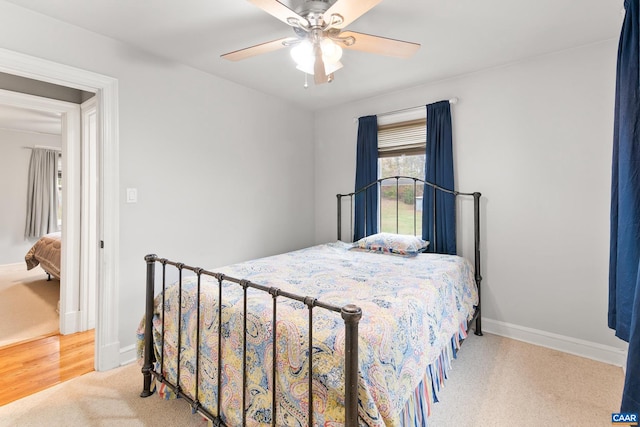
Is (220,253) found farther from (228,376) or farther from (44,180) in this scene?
(44,180)

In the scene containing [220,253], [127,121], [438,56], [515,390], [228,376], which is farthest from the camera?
[220,253]

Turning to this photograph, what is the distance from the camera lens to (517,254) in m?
2.72

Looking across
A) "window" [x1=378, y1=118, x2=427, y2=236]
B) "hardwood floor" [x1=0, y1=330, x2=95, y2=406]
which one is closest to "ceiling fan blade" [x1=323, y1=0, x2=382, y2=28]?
"window" [x1=378, y1=118, x2=427, y2=236]

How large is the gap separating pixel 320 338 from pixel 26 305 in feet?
14.0

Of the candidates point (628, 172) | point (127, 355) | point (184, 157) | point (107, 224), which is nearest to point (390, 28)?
point (628, 172)

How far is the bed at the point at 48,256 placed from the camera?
4064 millimetres

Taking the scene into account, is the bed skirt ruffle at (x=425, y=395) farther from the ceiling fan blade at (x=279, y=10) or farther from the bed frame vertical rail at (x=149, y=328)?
the ceiling fan blade at (x=279, y=10)

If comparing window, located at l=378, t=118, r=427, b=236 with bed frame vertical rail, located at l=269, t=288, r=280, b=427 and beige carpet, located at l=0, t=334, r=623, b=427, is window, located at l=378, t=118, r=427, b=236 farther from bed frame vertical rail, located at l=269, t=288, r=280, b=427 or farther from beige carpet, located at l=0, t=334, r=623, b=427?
bed frame vertical rail, located at l=269, t=288, r=280, b=427

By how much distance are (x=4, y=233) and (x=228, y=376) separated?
6816 millimetres

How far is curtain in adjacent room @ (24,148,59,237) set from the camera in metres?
5.82

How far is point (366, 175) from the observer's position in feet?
11.7

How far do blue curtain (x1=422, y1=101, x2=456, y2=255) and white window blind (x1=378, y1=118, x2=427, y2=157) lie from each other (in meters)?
0.17

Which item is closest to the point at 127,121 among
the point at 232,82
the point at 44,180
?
the point at 232,82

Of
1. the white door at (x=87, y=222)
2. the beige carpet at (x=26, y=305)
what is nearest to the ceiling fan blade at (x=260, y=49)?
the white door at (x=87, y=222)
